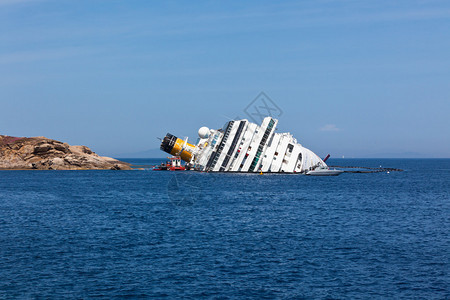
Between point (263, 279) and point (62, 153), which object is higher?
point (62, 153)

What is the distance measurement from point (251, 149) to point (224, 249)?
79.9 m

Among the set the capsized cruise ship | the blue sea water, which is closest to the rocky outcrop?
the capsized cruise ship

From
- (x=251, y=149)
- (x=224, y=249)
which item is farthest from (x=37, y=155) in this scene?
(x=224, y=249)

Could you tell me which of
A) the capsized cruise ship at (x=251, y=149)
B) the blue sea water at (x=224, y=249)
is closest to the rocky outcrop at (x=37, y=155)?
the capsized cruise ship at (x=251, y=149)

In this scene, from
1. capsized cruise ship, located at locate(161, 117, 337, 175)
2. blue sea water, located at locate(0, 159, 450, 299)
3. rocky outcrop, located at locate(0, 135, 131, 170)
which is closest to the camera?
blue sea water, located at locate(0, 159, 450, 299)

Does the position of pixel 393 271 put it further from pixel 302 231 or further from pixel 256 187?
pixel 256 187

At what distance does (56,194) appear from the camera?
8062 centimetres

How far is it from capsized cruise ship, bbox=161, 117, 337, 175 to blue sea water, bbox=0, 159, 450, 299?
47449mm

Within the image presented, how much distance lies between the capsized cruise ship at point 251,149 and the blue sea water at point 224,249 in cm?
4745

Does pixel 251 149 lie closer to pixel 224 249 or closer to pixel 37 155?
pixel 37 155

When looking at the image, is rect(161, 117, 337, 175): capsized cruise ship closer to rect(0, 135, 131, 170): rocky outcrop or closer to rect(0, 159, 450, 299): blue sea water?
rect(0, 159, 450, 299): blue sea water

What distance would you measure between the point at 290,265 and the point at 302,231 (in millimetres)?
13136

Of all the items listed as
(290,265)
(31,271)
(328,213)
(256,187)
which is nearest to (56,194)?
(256,187)

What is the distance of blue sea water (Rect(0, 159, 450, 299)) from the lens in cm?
2719
